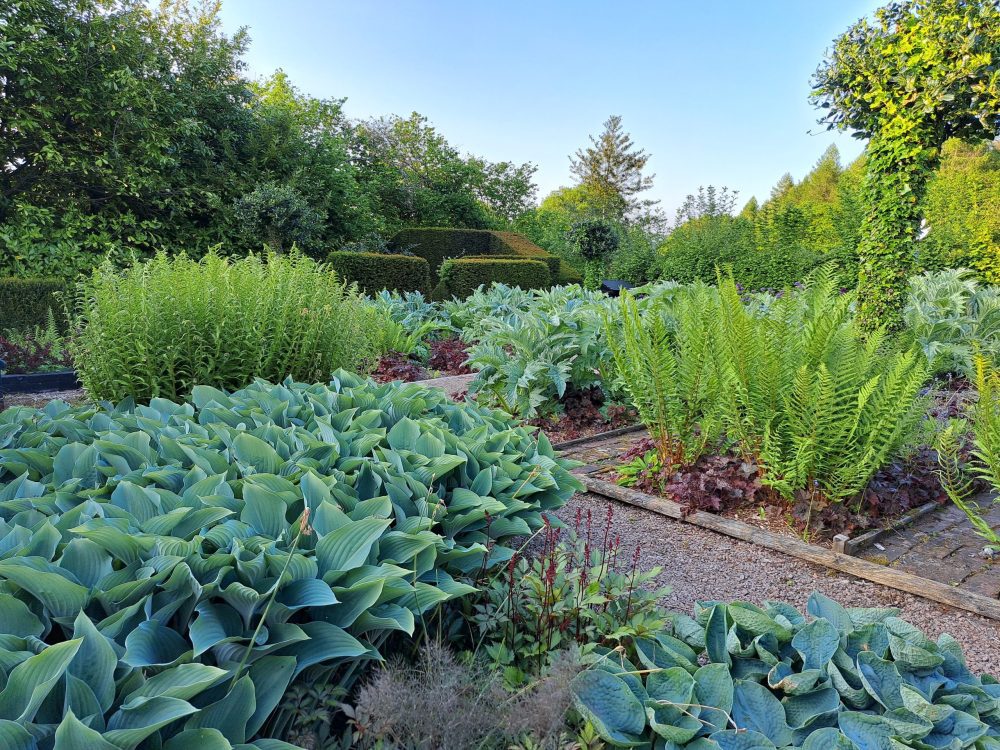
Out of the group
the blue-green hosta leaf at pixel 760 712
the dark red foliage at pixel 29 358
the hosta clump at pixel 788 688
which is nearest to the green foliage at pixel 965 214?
the hosta clump at pixel 788 688

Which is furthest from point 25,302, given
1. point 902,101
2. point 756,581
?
point 902,101

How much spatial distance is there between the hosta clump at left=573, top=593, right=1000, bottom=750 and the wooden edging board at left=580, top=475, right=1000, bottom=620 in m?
0.75

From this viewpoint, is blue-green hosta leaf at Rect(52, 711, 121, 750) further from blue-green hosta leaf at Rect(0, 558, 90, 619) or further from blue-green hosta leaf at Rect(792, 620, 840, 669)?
blue-green hosta leaf at Rect(792, 620, 840, 669)

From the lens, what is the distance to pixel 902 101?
6.70m

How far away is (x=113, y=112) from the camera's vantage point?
1166 cm

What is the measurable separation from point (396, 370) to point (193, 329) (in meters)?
2.85

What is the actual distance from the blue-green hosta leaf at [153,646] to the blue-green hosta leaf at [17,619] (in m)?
0.20

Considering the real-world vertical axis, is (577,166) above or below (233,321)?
above

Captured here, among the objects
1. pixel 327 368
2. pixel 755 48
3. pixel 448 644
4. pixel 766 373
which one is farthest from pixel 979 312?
pixel 448 644

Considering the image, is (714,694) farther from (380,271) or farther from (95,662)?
(380,271)

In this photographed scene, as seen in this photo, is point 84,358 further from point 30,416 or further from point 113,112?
point 113,112

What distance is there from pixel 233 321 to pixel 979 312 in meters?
7.42

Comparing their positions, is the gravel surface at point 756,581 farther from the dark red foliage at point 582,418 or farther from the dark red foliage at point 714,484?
the dark red foliage at point 582,418

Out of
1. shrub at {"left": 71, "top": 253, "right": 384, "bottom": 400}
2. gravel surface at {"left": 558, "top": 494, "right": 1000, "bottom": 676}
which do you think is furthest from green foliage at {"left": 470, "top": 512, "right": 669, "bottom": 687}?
shrub at {"left": 71, "top": 253, "right": 384, "bottom": 400}
